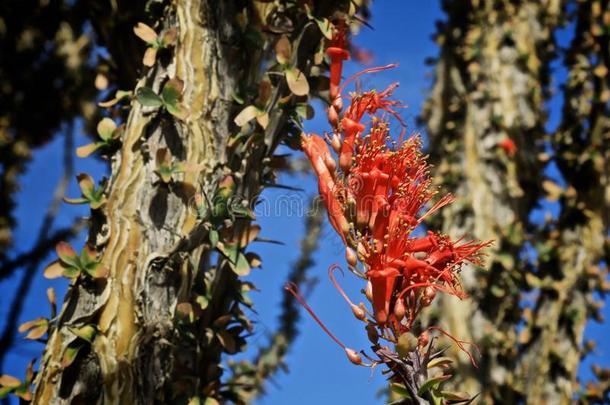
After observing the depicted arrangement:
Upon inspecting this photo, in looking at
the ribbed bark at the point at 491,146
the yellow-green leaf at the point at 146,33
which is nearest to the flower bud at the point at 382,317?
the yellow-green leaf at the point at 146,33

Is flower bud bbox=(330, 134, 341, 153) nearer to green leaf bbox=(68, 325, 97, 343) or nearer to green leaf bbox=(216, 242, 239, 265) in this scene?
green leaf bbox=(216, 242, 239, 265)

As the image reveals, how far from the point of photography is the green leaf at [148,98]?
5.92 ft

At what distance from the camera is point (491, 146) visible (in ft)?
13.9

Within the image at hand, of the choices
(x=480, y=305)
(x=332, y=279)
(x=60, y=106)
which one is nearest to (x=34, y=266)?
(x=60, y=106)

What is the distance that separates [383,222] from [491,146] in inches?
121

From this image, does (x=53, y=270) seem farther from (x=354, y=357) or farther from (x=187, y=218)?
(x=354, y=357)

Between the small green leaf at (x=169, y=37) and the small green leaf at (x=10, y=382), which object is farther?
the small green leaf at (x=169, y=37)

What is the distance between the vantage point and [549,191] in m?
4.23

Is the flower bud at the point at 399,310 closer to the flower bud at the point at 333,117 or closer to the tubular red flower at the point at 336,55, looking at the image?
the flower bud at the point at 333,117

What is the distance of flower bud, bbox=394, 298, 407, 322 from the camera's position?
1253mm

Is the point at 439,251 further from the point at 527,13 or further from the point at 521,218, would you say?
the point at 527,13

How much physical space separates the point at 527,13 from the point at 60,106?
346 cm

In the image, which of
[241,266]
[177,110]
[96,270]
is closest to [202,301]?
[241,266]

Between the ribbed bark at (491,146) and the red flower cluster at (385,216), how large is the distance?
2.23m
